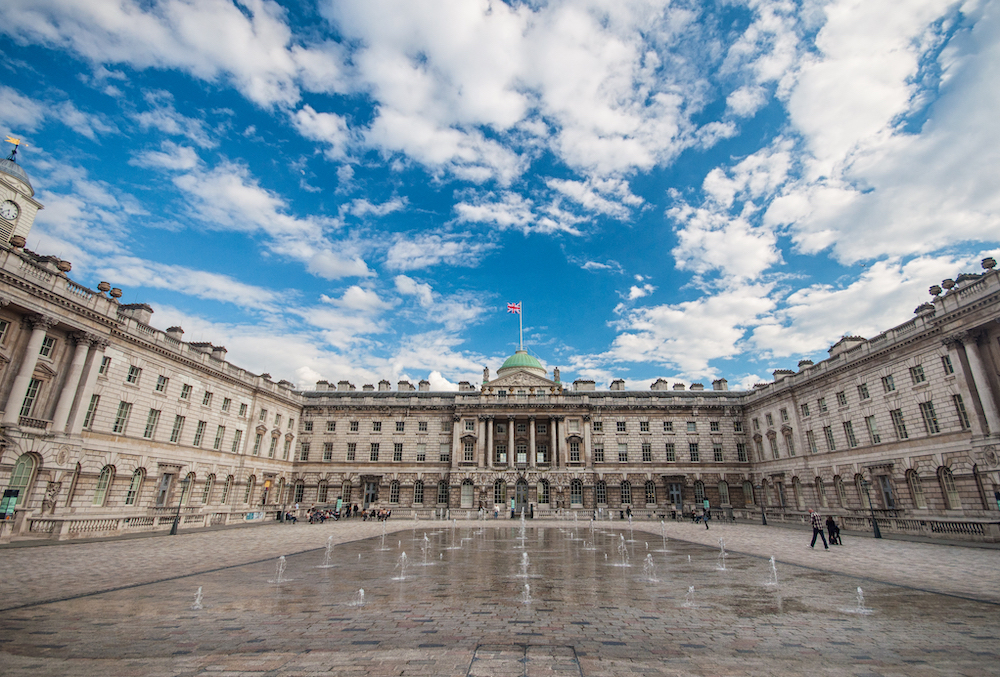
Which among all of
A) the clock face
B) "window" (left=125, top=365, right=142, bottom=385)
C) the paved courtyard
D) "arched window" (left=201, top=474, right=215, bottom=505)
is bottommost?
the paved courtyard

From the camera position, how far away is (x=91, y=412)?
28.8 metres

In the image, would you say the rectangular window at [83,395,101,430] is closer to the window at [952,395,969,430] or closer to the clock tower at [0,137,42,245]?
the clock tower at [0,137,42,245]

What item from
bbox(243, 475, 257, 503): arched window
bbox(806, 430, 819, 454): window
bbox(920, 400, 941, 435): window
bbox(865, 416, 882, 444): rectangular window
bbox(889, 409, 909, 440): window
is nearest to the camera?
bbox(920, 400, 941, 435): window

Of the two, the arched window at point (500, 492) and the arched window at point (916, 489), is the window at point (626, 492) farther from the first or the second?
the arched window at point (916, 489)

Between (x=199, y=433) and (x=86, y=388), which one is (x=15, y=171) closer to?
(x=86, y=388)

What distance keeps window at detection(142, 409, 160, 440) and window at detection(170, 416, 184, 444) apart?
154cm

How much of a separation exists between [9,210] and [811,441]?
217ft

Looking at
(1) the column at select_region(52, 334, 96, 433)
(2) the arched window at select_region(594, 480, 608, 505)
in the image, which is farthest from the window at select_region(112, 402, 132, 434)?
(2) the arched window at select_region(594, 480, 608, 505)

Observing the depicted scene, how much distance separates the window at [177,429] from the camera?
3491 centimetres

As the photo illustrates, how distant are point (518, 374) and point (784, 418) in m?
27.2

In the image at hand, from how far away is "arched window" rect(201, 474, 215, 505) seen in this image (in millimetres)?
37656

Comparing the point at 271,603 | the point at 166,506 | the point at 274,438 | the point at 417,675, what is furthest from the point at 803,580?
the point at 274,438

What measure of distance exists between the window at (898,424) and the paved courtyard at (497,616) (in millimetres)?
17193

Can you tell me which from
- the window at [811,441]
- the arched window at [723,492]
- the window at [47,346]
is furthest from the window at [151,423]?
the arched window at [723,492]
